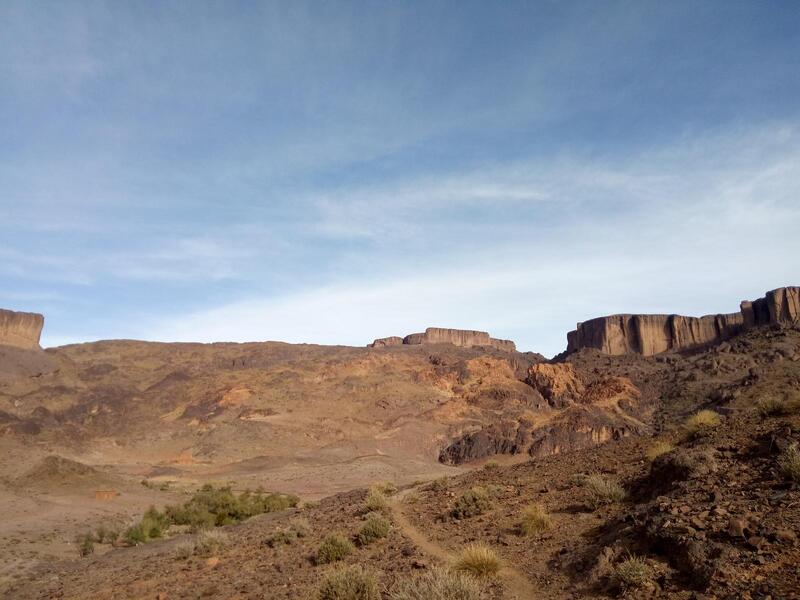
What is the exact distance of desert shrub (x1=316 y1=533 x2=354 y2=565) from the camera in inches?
432

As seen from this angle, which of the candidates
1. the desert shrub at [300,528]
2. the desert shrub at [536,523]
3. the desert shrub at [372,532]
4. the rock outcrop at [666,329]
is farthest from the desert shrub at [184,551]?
the rock outcrop at [666,329]

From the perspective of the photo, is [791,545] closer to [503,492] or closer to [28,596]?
[503,492]

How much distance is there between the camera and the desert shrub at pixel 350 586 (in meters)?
7.93

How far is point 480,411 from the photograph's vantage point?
251 feet

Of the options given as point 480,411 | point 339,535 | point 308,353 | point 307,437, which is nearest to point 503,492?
point 339,535

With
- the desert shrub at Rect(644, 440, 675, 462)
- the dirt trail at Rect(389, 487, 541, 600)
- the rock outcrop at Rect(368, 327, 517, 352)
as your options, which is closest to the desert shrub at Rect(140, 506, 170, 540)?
the dirt trail at Rect(389, 487, 541, 600)

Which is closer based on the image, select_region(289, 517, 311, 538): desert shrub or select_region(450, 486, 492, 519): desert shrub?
select_region(450, 486, 492, 519): desert shrub

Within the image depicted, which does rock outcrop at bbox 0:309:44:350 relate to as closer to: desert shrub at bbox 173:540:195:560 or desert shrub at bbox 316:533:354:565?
desert shrub at bbox 173:540:195:560

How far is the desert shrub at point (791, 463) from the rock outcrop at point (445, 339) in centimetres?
13068

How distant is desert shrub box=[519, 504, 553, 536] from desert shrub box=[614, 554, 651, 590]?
→ 9.99 ft

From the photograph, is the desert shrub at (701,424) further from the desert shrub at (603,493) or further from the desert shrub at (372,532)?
the desert shrub at (372,532)

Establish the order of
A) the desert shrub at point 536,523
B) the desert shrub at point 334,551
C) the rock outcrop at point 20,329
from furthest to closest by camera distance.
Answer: the rock outcrop at point 20,329, the desert shrub at point 334,551, the desert shrub at point 536,523

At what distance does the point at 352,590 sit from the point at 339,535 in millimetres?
3728

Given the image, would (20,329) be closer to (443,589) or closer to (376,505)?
(376,505)
